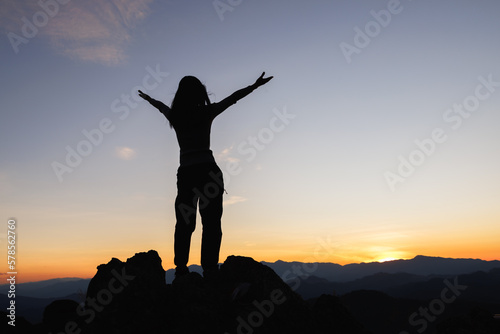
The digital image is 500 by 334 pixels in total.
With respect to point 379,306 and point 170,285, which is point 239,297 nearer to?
point 170,285

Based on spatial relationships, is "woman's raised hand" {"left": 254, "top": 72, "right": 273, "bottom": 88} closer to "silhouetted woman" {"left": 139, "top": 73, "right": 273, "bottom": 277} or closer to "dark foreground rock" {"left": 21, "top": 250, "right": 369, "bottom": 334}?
"silhouetted woman" {"left": 139, "top": 73, "right": 273, "bottom": 277}

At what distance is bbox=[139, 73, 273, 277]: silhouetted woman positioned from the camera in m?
5.72

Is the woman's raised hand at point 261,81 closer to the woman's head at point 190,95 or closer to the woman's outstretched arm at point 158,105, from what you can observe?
the woman's head at point 190,95

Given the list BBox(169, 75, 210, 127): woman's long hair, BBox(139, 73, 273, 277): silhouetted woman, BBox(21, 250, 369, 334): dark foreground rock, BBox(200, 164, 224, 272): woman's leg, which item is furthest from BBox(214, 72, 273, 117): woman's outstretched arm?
BBox(21, 250, 369, 334): dark foreground rock

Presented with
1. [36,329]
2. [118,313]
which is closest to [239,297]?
[118,313]

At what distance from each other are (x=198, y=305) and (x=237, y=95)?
3.18 meters

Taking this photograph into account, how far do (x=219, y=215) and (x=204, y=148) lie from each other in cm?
112

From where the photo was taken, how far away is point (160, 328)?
439 centimetres

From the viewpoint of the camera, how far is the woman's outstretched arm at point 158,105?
20.2 ft

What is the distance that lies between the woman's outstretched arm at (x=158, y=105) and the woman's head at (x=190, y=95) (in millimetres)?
288

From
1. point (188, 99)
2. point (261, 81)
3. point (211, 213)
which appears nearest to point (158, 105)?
point (188, 99)

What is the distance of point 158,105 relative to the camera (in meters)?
6.34

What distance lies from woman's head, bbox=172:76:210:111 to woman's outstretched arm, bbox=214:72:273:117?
0.23m

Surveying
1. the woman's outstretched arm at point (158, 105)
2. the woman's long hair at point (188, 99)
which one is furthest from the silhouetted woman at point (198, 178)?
the woman's outstretched arm at point (158, 105)
